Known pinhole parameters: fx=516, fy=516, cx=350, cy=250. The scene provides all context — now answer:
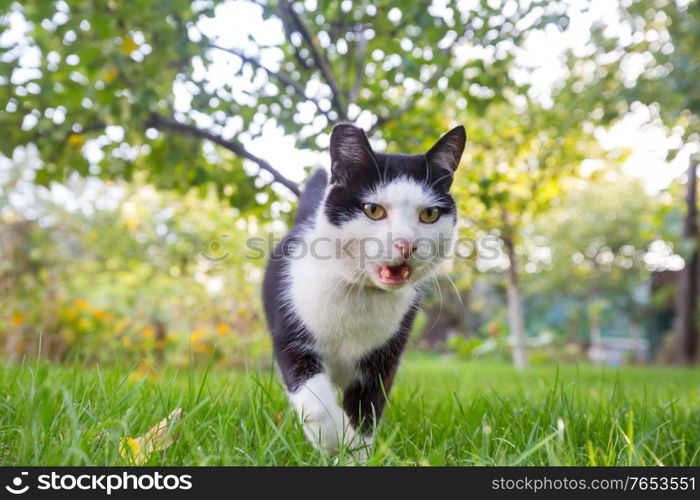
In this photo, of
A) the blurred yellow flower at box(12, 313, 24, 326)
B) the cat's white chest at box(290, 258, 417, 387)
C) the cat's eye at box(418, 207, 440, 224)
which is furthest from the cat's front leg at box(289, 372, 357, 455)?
the blurred yellow flower at box(12, 313, 24, 326)

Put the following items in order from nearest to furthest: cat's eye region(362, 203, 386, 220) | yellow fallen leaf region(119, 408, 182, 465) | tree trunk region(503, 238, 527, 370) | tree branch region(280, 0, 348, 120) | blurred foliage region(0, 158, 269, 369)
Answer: yellow fallen leaf region(119, 408, 182, 465)
cat's eye region(362, 203, 386, 220)
tree branch region(280, 0, 348, 120)
blurred foliage region(0, 158, 269, 369)
tree trunk region(503, 238, 527, 370)

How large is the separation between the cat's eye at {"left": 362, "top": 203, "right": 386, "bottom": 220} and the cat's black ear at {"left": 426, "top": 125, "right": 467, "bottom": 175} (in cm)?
31

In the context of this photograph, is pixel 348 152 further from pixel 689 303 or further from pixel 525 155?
pixel 689 303

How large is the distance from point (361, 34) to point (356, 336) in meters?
2.08

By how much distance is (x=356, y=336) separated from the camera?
183 cm

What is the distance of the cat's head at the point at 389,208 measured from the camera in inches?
63.9

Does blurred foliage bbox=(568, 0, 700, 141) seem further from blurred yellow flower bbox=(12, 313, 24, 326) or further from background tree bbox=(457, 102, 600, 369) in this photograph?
blurred yellow flower bbox=(12, 313, 24, 326)

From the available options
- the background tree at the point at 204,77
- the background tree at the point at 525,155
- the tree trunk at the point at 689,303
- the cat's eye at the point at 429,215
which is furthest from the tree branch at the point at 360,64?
the tree trunk at the point at 689,303

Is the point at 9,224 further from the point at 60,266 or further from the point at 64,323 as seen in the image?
the point at 64,323

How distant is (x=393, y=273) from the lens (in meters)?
1.63

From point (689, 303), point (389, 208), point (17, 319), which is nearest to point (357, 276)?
point (389, 208)

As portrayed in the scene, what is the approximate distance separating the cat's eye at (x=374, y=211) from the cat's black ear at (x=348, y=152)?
0.50 feet

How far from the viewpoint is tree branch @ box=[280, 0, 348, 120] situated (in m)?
2.82

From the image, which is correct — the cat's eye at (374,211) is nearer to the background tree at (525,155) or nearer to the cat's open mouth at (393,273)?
the cat's open mouth at (393,273)
